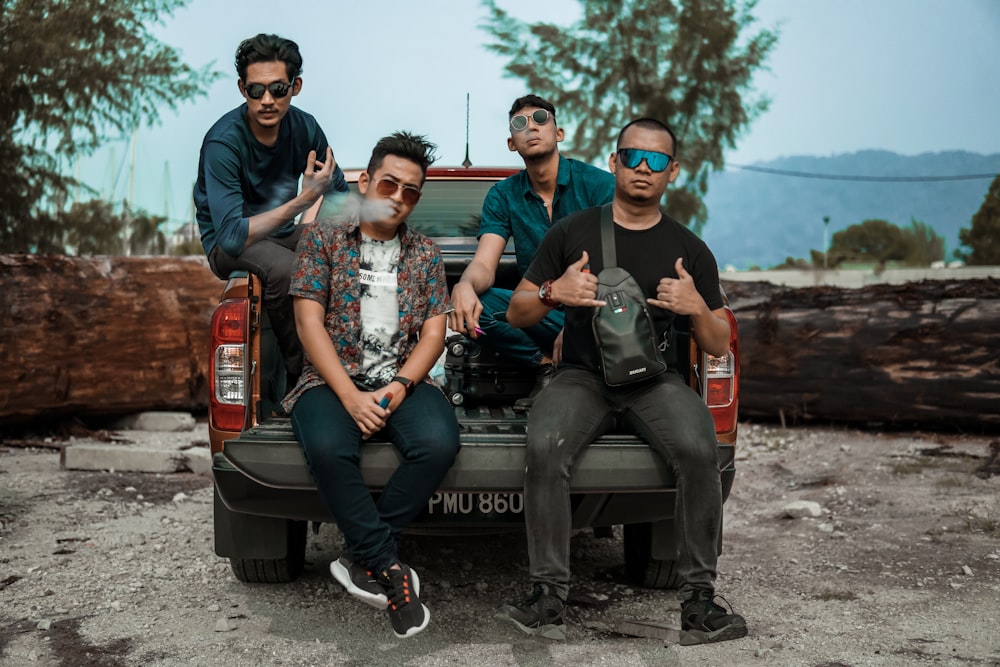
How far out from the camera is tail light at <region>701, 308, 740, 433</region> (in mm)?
3674

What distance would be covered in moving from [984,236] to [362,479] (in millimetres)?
41393

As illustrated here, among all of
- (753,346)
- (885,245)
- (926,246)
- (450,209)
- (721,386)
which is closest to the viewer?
(721,386)

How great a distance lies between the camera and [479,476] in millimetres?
3221

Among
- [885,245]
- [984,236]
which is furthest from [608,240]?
[885,245]

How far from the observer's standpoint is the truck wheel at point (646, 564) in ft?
13.0

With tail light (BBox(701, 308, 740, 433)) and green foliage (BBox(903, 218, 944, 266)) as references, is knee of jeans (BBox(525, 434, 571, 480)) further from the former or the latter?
green foliage (BBox(903, 218, 944, 266))

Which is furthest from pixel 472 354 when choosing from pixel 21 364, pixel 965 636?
pixel 21 364

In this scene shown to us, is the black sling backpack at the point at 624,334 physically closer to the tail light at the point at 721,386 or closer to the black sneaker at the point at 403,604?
the tail light at the point at 721,386

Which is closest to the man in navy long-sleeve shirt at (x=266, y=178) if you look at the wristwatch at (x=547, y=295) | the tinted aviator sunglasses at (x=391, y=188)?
the tinted aviator sunglasses at (x=391, y=188)

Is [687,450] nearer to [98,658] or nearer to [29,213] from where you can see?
[98,658]

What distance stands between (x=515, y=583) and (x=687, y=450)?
4.40ft

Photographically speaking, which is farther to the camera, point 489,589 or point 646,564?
point 489,589

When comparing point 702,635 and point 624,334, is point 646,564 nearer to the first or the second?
point 702,635

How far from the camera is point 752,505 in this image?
19.4 feet
